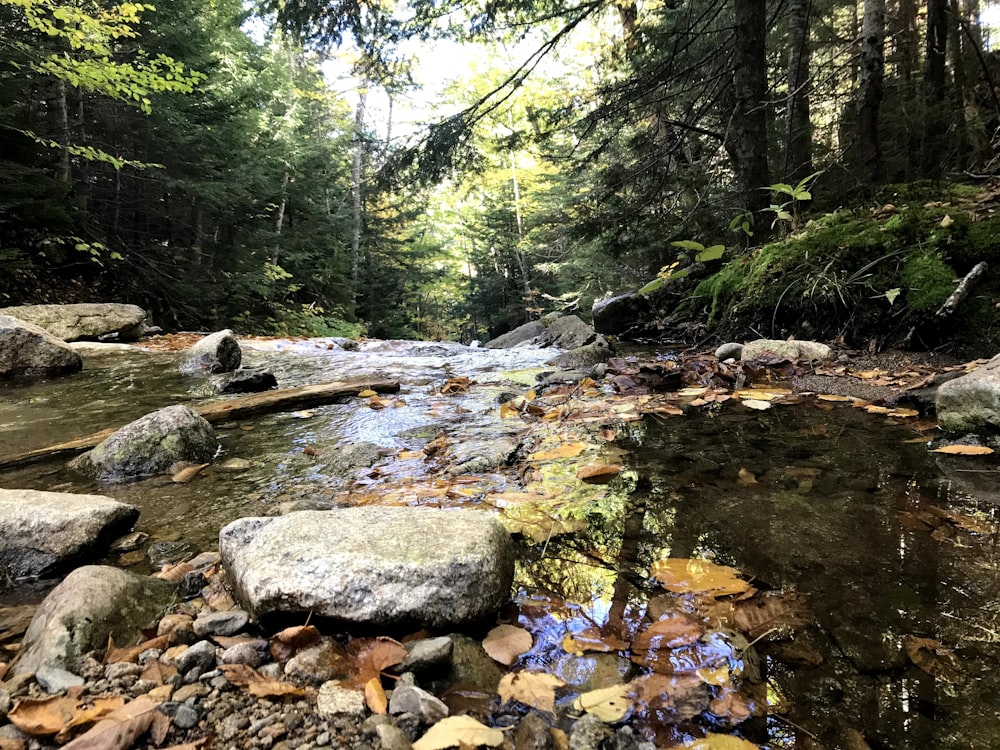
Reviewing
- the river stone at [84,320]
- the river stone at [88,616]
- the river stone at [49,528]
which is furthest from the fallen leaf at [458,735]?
the river stone at [84,320]

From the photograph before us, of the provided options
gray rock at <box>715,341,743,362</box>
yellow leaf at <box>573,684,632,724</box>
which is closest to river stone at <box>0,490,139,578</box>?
yellow leaf at <box>573,684,632,724</box>

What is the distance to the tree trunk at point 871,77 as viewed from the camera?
5.72m

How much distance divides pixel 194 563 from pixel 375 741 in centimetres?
118

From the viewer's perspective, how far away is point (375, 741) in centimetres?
102

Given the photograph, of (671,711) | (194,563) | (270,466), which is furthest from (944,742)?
(270,466)

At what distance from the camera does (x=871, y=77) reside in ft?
19.0

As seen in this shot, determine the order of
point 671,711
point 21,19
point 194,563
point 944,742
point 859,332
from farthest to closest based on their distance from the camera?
point 21,19
point 859,332
point 194,563
point 671,711
point 944,742

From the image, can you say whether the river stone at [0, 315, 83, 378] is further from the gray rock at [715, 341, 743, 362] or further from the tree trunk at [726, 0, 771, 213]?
the tree trunk at [726, 0, 771, 213]

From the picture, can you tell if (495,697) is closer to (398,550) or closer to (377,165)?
(398,550)

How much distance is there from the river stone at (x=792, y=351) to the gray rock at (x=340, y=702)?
4.33 meters

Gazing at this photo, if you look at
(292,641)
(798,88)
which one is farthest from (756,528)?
(798,88)

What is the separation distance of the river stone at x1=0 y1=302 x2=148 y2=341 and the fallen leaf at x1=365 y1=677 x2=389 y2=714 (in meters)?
9.60

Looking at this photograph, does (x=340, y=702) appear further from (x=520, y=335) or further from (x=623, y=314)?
(x=520, y=335)

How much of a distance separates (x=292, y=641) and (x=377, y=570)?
272 mm
